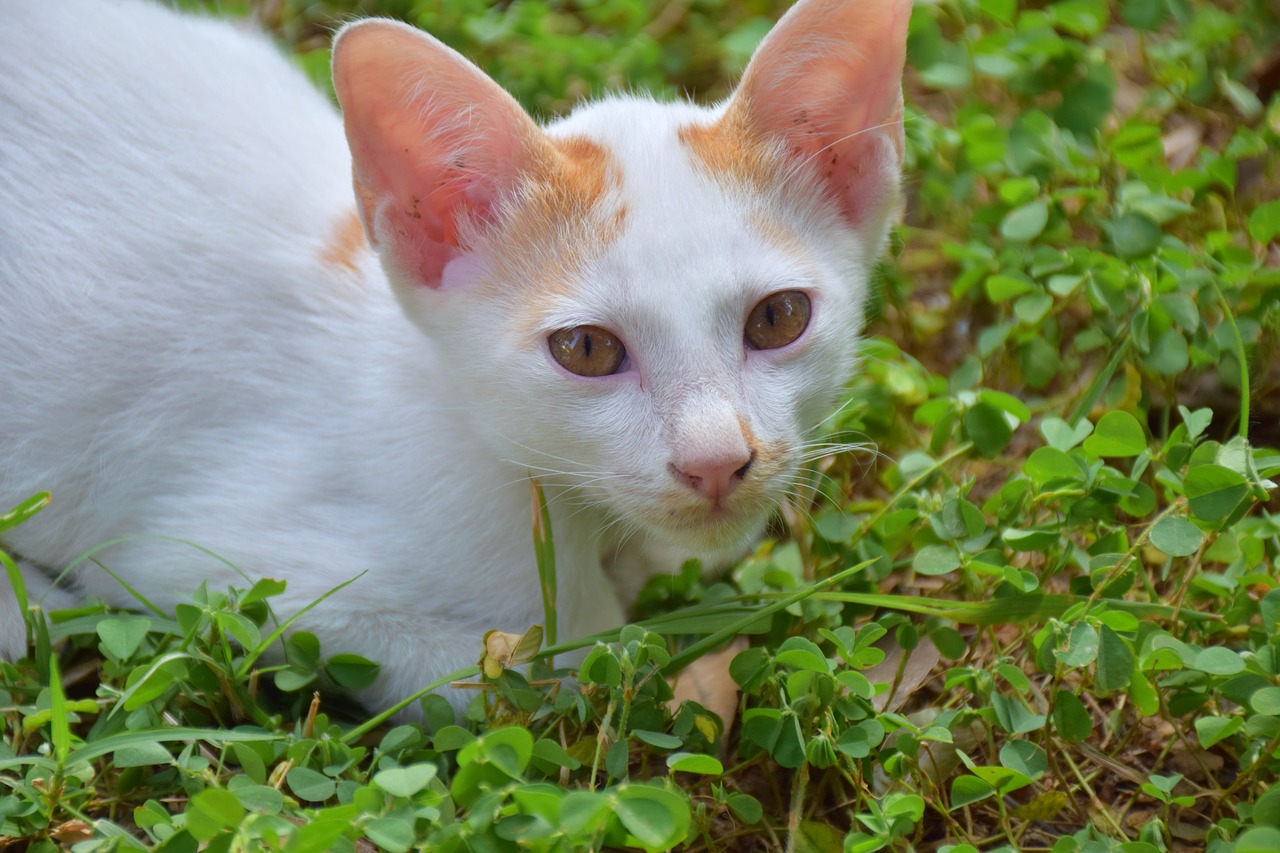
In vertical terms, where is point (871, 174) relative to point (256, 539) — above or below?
above

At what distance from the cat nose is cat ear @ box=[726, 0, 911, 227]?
619 millimetres

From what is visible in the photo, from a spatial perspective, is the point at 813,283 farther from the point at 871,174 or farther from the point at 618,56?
the point at 618,56

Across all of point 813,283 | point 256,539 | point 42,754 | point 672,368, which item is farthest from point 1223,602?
point 42,754

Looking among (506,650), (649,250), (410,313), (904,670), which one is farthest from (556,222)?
(904,670)

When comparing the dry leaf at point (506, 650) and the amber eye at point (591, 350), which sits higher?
the amber eye at point (591, 350)

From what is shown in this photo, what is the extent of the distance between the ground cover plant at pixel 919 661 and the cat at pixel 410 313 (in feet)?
0.49

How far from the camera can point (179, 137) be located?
8.11 ft

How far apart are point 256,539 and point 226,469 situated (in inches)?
7.1

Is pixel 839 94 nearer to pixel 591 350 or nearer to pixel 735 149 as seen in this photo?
pixel 735 149

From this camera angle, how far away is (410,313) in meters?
2.16

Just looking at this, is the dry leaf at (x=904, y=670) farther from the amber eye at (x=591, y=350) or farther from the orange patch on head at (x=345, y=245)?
the orange patch on head at (x=345, y=245)

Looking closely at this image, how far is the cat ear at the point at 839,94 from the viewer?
2.04 metres

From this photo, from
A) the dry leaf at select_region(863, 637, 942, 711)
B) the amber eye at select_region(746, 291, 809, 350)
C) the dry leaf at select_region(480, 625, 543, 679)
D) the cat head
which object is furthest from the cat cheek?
the dry leaf at select_region(863, 637, 942, 711)

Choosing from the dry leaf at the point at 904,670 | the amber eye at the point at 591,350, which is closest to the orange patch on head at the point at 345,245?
the amber eye at the point at 591,350
